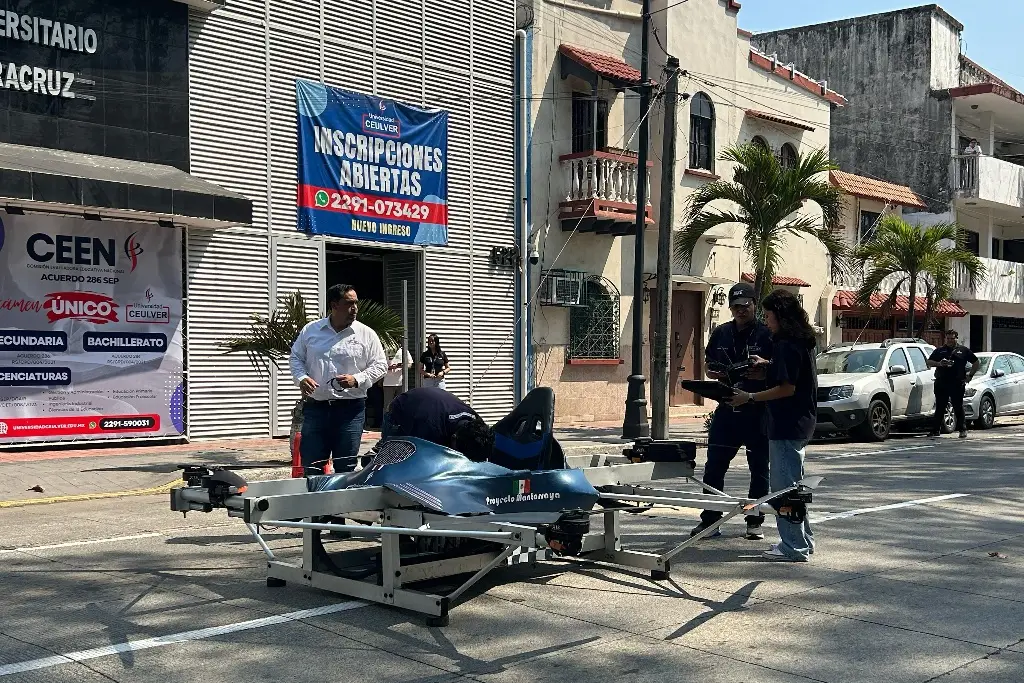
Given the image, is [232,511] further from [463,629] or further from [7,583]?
[7,583]

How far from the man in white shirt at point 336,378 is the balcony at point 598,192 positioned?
46.4 feet

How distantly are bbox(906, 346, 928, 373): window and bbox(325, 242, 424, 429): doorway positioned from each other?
9.39 meters

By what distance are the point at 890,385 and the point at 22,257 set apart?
47.5 feet

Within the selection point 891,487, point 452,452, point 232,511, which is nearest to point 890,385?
point 891,487

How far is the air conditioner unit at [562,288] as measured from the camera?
2250 cm

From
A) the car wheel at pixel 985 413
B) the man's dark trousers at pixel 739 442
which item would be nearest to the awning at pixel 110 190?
the man's dark trousers at pixel 739 442

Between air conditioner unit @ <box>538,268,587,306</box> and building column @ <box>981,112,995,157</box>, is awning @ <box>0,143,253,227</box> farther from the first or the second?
building column @ <box>981,112,995,157</box>

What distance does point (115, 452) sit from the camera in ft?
49.3

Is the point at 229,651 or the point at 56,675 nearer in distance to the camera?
the point at 56,675

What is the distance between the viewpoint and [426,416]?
6.68 meters

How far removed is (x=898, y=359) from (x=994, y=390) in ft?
13.3

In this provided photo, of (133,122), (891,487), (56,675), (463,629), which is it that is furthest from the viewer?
(133,122)

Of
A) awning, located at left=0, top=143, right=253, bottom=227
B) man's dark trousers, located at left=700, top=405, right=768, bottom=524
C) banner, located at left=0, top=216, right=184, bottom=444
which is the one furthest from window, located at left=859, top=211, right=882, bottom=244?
man's dark trousers, located at left=700, top=405, right=768, bottom=524

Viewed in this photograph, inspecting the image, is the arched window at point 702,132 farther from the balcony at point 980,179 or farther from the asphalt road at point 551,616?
the asphalt road at point 551,616
